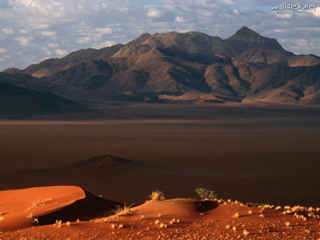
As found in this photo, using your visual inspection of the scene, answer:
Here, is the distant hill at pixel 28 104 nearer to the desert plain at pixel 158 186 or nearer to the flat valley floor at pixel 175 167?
the desert plain at pixel 158 186

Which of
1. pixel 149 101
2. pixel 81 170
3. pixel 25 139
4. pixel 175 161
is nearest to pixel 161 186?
pixel 81 170

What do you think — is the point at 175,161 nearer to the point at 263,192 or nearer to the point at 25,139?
the point at 263,192

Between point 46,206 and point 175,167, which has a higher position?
point 46,206

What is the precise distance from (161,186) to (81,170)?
6454 millimetres

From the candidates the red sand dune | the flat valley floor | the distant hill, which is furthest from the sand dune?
the distant hill

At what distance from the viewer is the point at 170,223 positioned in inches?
412

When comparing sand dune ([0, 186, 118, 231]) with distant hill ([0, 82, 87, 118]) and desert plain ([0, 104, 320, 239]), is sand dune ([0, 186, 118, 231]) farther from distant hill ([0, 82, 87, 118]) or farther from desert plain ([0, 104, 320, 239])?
distant hill ([0, 82, 87, 118])

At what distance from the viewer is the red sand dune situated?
9828 millimetres

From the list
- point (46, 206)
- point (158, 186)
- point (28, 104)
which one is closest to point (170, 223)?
point (46, 206)

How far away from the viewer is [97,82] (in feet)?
649

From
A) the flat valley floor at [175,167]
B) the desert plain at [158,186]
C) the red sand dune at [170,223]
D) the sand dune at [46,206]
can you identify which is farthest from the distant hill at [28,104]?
the red sand dune at [170,223]

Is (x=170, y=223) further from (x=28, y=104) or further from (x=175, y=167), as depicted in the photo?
(x=28, y=104)

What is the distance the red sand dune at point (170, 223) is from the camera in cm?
983

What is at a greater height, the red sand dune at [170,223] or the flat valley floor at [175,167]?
the red sand dune at [170,223]
